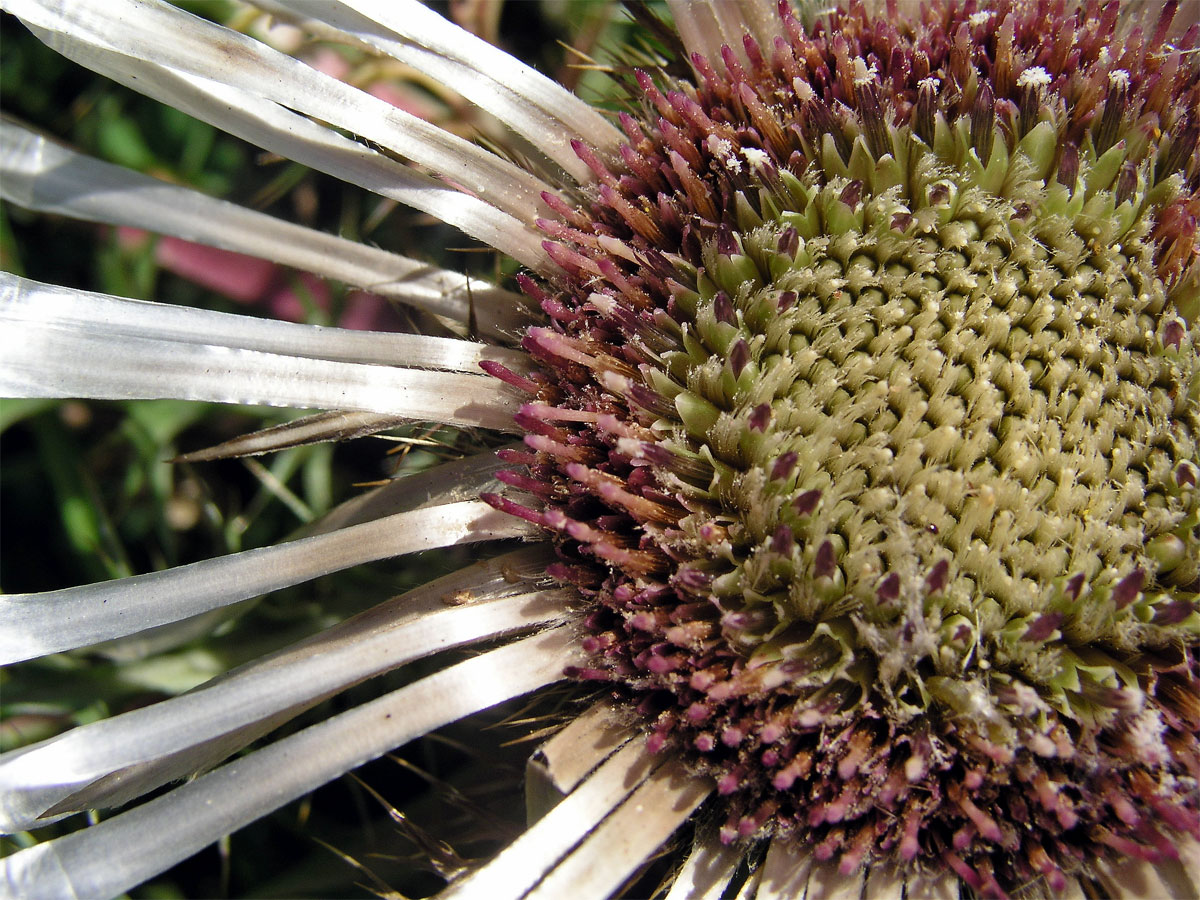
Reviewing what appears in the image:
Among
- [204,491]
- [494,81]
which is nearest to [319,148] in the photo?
[494,81]

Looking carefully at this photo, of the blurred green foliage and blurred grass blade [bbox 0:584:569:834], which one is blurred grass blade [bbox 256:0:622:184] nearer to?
the blurred green foliage

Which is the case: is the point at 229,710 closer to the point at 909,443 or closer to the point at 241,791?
the point at 241,791

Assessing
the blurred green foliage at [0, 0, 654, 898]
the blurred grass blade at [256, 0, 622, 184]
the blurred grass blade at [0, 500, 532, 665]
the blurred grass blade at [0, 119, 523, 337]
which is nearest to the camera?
the blurred grass blade at [0, 500, 532, 665]

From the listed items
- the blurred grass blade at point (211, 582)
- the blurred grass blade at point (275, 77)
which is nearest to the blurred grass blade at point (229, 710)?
the blurred grass blade at point (211, 582)

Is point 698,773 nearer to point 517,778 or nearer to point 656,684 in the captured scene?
point 656,684

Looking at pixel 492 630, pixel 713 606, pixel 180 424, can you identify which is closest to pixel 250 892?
pixel 492 630

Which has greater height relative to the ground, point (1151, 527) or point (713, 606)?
point (1151, 527)

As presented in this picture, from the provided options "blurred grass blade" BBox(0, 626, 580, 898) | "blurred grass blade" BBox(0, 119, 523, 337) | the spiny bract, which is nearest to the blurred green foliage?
"blurred grass blade" BBox(0, 119, 523, 337)
